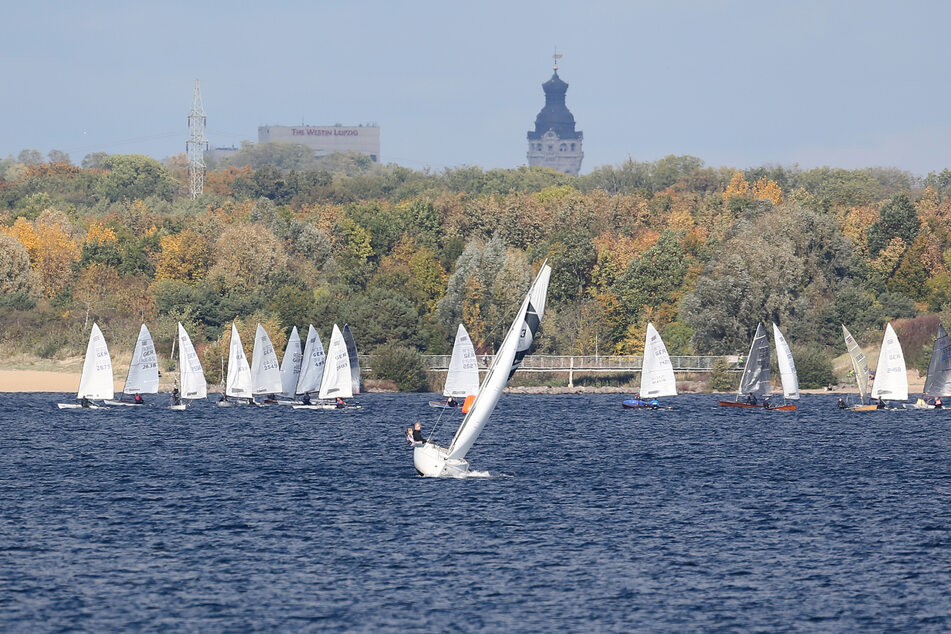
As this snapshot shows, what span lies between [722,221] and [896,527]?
365 ft

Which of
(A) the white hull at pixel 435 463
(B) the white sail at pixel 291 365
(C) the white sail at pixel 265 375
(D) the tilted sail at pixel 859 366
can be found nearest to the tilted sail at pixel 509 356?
(A) the white hull at pixel 435 463

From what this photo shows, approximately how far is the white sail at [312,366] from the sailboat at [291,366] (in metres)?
0.81

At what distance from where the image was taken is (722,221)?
15650 centimetres

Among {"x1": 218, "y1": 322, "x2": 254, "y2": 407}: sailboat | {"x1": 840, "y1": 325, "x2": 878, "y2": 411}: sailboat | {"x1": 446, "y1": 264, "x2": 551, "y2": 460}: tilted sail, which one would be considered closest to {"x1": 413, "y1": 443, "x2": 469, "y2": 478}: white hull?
{"x1": 446, "y1": 264, "x2": 551, "y2": 460}: tilted sail

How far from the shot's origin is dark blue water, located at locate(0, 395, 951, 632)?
34.3 metres

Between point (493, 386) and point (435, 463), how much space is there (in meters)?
6.45

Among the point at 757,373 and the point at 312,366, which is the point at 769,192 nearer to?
the point at 757,373

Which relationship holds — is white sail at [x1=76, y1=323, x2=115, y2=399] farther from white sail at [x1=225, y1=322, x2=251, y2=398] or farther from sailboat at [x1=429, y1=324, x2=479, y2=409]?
sailboat at [x1=429, y1=324, x2=479, y2=409]

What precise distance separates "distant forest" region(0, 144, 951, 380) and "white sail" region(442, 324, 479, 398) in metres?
25.6

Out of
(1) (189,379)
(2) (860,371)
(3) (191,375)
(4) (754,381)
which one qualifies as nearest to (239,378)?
(3) (191,375)

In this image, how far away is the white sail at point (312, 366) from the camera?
99.7m

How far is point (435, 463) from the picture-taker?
185ft

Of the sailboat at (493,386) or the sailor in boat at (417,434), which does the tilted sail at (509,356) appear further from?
the sailor in boat at (417,434)

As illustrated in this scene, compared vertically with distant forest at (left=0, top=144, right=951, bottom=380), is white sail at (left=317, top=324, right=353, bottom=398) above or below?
below
